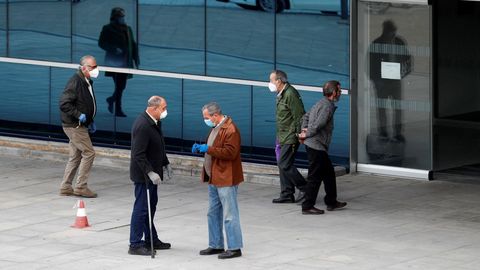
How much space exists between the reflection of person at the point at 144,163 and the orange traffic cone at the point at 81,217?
142 centimetres

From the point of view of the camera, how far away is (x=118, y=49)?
2042 centimetres

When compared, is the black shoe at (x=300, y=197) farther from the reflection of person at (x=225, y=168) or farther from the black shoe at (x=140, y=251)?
the black shoe at (x=140, y=251)

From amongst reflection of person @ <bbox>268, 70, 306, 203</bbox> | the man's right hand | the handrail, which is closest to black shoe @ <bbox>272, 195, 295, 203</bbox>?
reflection of person @ <bbox>268, 70, 306, 203</bbox>

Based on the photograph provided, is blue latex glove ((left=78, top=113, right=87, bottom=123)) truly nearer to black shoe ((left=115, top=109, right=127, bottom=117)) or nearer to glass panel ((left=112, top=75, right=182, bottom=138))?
glass panel ((left=112, top=75, right=182, bottom=138))

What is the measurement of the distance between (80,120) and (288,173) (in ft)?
9.17

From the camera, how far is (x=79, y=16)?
817 inches

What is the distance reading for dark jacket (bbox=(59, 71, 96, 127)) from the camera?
56.3 feet

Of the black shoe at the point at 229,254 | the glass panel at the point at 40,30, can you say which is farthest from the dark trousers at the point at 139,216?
the glass panel at the point at 40,30

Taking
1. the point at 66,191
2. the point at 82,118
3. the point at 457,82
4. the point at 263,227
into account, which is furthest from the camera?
the point at 457,82

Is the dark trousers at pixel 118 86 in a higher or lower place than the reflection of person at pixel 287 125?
higher

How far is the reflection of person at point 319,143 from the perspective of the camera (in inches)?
631

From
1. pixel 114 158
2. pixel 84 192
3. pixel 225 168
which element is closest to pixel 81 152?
pixel 84 192

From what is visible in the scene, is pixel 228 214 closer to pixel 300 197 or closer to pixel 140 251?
pixel 140 251

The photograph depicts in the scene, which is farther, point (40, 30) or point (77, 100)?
point (40, 30)
